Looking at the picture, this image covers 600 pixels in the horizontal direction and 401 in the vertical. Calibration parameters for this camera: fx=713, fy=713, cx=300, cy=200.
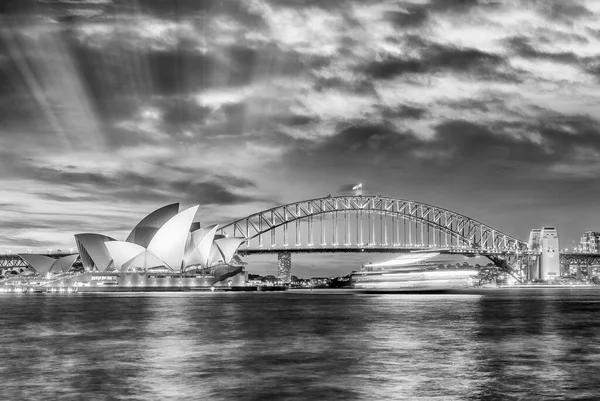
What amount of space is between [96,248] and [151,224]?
1839 centimetres

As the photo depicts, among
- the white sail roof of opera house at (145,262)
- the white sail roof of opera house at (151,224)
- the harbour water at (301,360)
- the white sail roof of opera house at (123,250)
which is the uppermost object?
the white sail roof of opera house at (151,224)

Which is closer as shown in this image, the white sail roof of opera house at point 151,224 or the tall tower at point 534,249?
the white sail roof of opera house at point 151,224

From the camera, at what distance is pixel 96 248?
136 m

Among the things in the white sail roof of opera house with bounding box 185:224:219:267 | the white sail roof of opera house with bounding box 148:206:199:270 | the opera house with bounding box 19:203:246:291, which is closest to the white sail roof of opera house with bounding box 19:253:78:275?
the opera house with bounding box 19:203:246:291

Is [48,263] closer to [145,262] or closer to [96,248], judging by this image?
[96,248]

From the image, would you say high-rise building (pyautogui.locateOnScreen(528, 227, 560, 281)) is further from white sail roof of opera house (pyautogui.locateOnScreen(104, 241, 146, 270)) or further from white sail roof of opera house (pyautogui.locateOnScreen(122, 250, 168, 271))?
white sail roof of opera house (pyautogui.locateOnScreen(104, 241, 146, 270))

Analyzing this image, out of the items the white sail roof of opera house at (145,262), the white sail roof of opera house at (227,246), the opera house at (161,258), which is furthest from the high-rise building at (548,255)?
the white sail roof of opera house at (145,262)

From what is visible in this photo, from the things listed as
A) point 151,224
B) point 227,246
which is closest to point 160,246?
point 151,224

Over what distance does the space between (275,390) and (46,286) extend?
140 m

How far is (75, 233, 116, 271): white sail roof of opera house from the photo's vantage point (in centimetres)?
13588

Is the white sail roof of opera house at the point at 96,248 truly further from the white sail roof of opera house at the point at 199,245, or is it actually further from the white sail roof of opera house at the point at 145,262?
the white sail roof of opera house at the point at 199,245

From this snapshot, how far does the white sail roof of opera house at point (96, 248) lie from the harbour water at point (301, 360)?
91.6 metres

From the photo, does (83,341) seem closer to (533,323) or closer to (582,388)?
(582,388)

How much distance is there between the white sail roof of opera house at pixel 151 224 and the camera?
121969 mm
